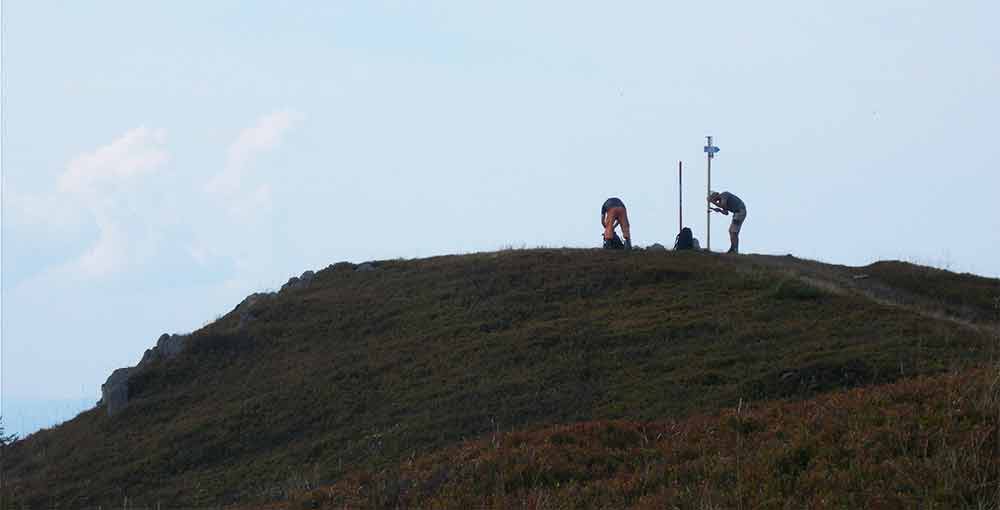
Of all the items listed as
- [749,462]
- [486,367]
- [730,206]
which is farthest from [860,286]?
[749,462]

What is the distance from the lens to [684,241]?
102ft

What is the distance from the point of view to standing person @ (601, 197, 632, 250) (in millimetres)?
31188

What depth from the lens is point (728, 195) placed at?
30562mm

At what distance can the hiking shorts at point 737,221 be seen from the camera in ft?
101

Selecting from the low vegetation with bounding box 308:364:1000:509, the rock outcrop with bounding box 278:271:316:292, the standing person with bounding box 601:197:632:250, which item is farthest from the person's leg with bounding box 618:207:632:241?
→ the low vegetation with bounding box 308:364:1000:509

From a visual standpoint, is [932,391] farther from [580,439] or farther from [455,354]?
[455,354]

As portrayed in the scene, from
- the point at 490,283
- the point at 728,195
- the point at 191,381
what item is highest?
the point at 728,195

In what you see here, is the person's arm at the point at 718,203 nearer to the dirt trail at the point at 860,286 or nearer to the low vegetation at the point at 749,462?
the dirt trail at the point at 860,286

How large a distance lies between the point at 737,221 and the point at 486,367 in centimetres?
1082

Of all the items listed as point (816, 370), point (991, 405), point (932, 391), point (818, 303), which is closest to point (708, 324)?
point (818, 303)

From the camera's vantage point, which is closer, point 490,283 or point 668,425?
point 668,425

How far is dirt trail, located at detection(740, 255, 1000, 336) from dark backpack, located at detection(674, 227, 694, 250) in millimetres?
1569

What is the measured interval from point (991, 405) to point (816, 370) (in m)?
6.95

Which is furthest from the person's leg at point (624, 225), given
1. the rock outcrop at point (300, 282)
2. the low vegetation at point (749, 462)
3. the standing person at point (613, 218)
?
the low vegetation at point (749, 462)
